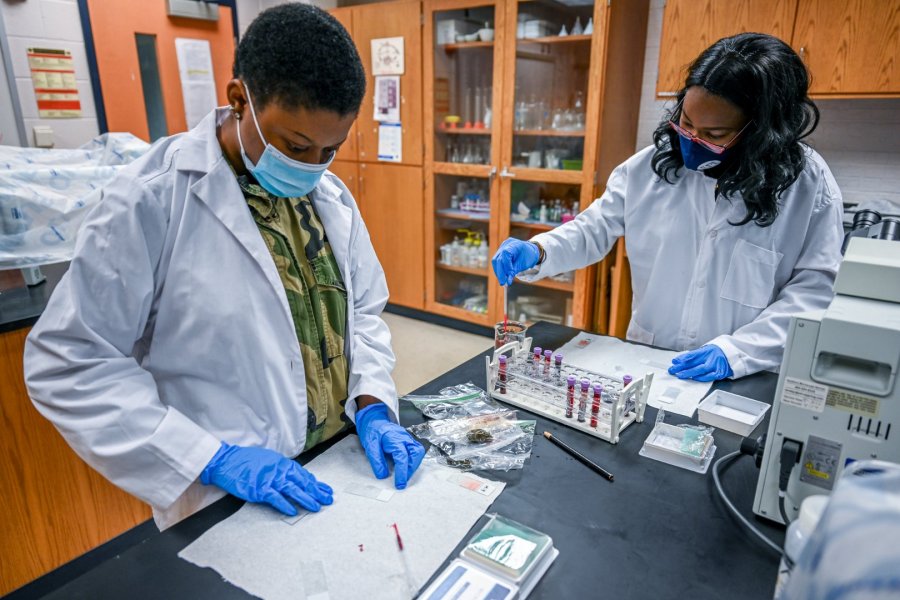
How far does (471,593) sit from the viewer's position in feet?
2.22

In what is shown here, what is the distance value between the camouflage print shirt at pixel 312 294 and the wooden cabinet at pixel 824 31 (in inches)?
78.6

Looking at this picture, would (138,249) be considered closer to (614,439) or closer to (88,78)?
(614,439)

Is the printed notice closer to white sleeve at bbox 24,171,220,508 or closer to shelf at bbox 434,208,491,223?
white sleeve at bbox 24,171,220,508

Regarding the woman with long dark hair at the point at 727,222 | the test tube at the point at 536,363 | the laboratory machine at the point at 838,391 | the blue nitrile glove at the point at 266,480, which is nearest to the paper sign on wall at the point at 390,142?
the woman with long dark hair at the point at 727,222

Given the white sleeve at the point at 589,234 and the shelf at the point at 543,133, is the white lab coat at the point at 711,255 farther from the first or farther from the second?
the shelf at the point at 543,133

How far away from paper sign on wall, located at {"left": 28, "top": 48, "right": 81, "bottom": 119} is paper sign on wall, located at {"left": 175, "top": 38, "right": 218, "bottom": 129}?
600mm

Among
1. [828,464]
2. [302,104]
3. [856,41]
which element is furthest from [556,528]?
[856,41]

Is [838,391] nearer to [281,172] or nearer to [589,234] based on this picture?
[281,172]

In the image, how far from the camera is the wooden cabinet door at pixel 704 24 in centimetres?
218

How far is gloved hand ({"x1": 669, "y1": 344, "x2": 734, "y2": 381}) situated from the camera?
49.8 inches

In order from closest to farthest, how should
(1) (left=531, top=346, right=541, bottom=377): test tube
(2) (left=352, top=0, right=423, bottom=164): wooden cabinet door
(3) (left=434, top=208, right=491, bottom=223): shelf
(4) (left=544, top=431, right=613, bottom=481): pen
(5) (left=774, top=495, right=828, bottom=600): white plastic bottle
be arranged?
(5) (left=774, top=495, right=828, bottom=600): white plastic bottle
(4) (left=544, top=431, right=613, bottom=481): pen
(1) (left=531, top=346, right=541, bottom=377): test tube
(2) (left=352, top=0, right=423, bottom=164): wooden cabinet door
(3) (left=434, top=208, right=491, bottom=223): shelf

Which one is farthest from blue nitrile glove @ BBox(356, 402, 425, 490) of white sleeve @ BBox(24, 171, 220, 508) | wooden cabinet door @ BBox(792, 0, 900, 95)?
wooden cabinet door @ BBox(792, 0, 900, 95)

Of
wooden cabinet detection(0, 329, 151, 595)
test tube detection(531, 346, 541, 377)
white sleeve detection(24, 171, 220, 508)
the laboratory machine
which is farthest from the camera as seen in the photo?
wooden cabinet detection(0, 329, 151, 595)

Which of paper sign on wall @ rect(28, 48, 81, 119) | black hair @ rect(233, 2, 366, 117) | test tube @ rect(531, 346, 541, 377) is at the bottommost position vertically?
test tube @ rect(531, 346, 541, 377)
